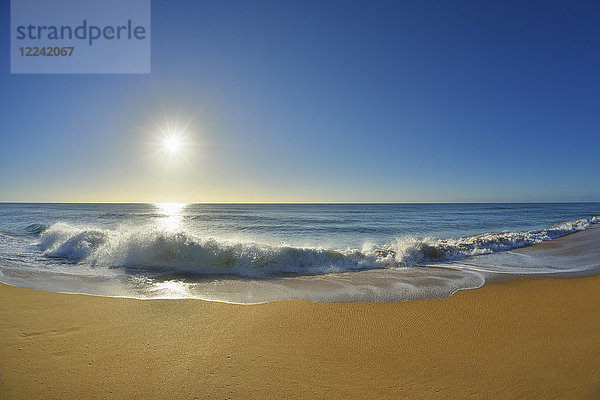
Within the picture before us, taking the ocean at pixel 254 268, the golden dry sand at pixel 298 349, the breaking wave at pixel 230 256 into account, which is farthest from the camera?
the breaking wave at pixel 230 256

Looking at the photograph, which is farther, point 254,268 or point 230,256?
point 230,256

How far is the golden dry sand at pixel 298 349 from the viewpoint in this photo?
9.38 feet

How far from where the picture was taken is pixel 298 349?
358 centimetres

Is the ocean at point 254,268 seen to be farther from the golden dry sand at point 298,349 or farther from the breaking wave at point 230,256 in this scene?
the golden dry sand at point 298,349

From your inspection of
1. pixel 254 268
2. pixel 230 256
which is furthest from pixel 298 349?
pixel 230 256

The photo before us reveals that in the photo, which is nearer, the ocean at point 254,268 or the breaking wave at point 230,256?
the ocean at point 254,268

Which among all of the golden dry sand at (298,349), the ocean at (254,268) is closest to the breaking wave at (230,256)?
the ocean at (254,268)

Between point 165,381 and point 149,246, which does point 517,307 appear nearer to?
point 165,381

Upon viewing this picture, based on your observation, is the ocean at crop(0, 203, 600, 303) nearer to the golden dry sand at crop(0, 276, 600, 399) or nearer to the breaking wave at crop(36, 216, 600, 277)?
the breaking wave at crop(36, 216, 600, 277)

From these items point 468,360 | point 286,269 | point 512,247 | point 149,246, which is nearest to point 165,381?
point 468,360

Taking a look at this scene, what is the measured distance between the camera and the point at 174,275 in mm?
7867

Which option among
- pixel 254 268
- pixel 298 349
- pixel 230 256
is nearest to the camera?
pixel 298 349

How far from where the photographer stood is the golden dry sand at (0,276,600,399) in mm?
2859

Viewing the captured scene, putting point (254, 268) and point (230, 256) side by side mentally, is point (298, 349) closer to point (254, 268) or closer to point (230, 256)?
point (254, 268)
